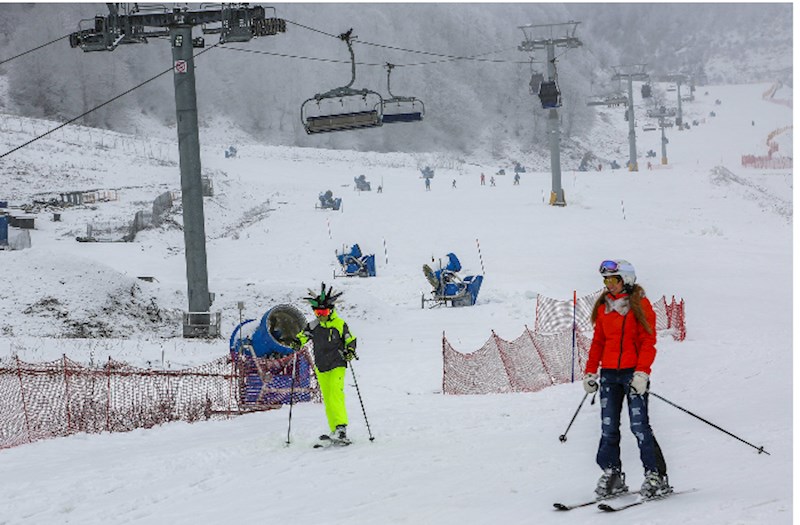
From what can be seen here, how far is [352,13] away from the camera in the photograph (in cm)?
14562

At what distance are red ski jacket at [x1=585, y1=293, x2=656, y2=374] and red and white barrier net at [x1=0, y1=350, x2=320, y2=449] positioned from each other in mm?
7585

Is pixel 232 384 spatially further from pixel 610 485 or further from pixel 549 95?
pixel 549 95

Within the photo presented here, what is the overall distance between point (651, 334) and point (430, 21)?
148 m

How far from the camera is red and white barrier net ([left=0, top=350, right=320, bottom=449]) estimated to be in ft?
42.2

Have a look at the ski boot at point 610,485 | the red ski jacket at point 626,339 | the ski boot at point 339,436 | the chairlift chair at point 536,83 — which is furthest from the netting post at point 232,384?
the chairlift chair at point 536,83

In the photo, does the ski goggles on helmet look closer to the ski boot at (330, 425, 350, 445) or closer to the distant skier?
the distant skier

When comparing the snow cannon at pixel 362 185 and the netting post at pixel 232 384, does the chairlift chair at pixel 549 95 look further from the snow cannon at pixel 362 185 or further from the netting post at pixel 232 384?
the netting post at pixel 232 384

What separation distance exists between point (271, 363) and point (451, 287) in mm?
13946

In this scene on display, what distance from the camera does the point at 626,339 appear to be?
24.0ft

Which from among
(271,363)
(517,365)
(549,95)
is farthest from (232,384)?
(549,95)

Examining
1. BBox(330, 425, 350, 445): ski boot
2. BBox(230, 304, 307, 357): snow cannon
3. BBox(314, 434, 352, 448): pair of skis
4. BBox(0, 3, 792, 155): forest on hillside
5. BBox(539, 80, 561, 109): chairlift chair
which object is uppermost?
BBox(0, 3, 792, 155): forest on hillside

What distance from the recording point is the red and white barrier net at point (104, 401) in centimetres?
1285

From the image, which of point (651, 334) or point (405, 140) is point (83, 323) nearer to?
point (651, 334)

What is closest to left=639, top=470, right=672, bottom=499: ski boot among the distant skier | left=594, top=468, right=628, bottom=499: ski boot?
left=594, top=468, right=628, bottom=499: ski boot
